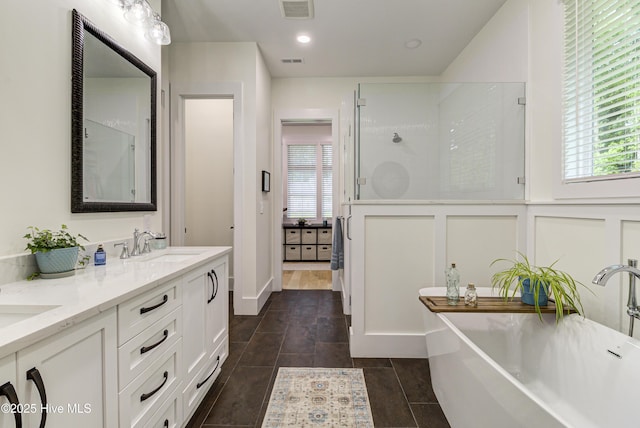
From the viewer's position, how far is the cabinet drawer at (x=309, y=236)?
5.87 metres

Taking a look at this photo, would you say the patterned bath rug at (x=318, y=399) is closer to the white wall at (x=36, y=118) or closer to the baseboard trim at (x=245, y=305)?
the baseboard trim at (x=245, y=305)

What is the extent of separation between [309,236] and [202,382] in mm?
4279

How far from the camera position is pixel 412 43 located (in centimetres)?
310

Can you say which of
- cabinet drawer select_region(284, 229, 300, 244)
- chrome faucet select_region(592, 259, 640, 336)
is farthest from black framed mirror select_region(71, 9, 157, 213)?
cabinet drawer select_region(284, 229, 300, 244)

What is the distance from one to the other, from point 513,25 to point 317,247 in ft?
14.7

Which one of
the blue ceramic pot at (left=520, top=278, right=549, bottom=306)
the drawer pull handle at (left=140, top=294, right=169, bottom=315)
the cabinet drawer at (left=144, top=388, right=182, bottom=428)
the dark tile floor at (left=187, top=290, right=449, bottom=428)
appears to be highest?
the drawer pull handle at (left=140, top=294, right=169, bottom=315)

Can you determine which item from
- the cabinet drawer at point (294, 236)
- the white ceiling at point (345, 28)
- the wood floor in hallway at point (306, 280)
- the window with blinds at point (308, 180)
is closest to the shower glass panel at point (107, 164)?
the white ceiling at point (345, 28)

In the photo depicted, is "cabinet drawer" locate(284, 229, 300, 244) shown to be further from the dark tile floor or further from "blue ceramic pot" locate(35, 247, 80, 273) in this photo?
"blue ceramic pot" locate(35, 247, 80, 273)

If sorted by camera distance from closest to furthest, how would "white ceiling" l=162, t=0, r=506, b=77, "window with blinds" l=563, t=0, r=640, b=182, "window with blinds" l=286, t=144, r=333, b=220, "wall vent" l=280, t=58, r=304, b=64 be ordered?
"window with blinds" l=563, t=0, r=640, b=182, "white ceiling" l=162, t=0, r=506, b=77, "wall vent" l=280, t=58, r=304, b=64, "window with blinds" l=286, t=144, r=333, b=220

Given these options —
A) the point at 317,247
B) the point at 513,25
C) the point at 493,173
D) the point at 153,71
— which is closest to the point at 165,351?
the point at 153,71

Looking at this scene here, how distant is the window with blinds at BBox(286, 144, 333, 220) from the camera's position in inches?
242

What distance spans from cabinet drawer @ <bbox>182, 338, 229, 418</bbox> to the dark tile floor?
9cm

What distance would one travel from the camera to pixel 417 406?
1689 millimetres

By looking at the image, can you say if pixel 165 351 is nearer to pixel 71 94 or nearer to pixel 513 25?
pixel 71 94
